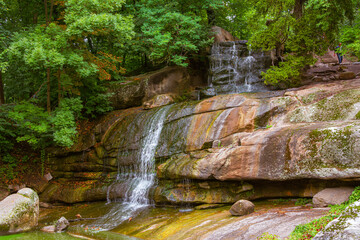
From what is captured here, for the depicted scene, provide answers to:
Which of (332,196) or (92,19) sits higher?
(92,19)

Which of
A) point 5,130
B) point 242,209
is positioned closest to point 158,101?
point 5,130

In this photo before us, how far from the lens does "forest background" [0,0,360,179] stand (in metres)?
11.0

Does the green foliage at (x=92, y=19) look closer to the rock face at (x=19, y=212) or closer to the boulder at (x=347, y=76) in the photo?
the rock face at (x=19, y=212)

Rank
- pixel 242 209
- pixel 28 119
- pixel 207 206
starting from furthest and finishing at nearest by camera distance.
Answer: pixel 28 119
pixel 207 206
pixel 242 209

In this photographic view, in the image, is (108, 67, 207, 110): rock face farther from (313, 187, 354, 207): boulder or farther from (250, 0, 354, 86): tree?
(313, 187, 354, 207): boulder

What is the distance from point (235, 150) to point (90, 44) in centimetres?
1263

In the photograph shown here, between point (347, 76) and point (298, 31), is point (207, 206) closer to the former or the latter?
point (347, 76)

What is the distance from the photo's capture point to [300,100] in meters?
9.92

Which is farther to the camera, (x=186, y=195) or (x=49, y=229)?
(x=186, y=195)

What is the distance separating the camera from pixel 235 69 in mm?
15852

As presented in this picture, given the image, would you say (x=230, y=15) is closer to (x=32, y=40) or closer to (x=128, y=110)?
(x=128, y=110)

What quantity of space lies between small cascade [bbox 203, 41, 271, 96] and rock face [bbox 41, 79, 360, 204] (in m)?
3.70

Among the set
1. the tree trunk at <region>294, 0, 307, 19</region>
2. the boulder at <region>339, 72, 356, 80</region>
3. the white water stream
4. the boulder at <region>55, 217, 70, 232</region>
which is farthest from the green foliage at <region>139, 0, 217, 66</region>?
the boulder at <region>55, 217, 70, 232</region>

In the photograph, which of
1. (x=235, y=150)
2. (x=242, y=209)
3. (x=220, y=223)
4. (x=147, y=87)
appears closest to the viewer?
(x=220, y=223)
